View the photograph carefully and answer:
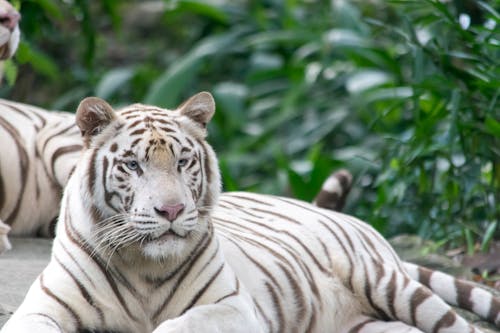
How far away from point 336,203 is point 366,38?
4.31 meters

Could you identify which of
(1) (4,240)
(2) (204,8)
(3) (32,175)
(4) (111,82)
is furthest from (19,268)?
(2) (204,8)

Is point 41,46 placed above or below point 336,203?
below

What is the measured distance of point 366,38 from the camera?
893cm

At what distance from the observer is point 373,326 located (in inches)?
149

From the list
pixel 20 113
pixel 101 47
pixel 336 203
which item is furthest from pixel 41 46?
pixel 336 203

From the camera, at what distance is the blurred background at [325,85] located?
5.27 metres

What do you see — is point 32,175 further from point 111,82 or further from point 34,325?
point 111,82

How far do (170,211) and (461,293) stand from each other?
5.28 ft

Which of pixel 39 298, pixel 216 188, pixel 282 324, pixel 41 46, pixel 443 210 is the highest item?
A: pixel 216 188

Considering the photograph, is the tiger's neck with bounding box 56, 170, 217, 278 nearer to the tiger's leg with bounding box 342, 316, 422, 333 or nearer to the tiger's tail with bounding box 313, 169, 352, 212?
the tiger's leg with bounding box 342, 316, 422, 333

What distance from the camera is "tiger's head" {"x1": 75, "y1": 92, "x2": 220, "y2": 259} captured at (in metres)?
2.96

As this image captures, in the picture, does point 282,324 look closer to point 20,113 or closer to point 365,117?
point 20,113

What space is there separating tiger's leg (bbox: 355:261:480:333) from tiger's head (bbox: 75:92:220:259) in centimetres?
88

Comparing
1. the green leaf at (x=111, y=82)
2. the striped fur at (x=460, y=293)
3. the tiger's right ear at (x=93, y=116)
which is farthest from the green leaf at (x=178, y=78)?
the tiger's right ear at (x=93, y=116)
